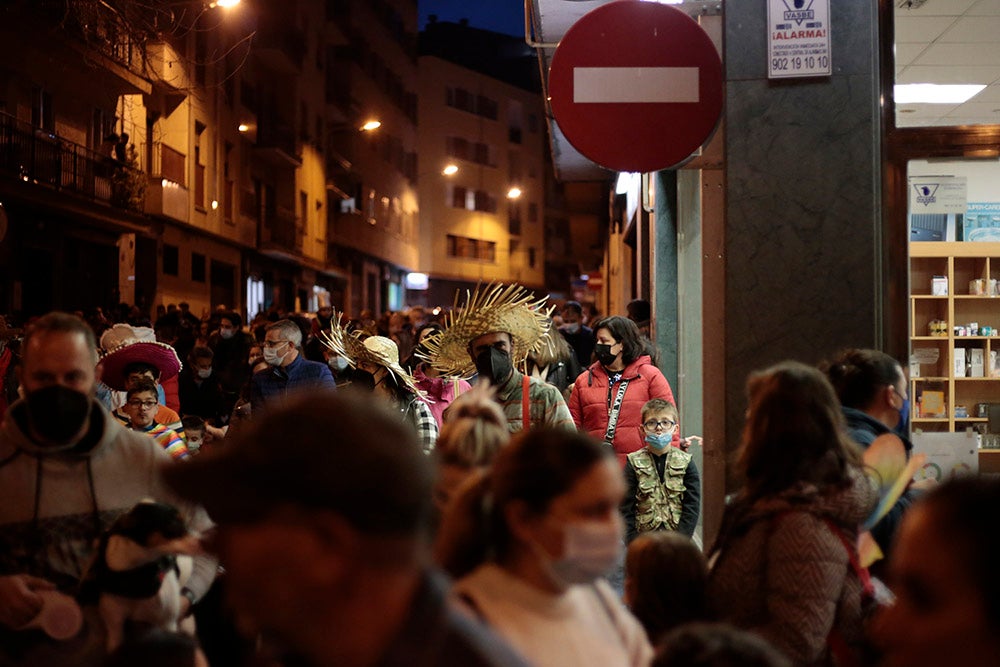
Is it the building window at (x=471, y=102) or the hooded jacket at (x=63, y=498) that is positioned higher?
the building window at (x=471, y=102)

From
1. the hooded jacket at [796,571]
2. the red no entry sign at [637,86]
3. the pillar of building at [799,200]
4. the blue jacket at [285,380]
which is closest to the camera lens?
the hooded jacket at [796,571]

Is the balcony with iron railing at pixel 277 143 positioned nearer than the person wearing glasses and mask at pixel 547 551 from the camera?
No

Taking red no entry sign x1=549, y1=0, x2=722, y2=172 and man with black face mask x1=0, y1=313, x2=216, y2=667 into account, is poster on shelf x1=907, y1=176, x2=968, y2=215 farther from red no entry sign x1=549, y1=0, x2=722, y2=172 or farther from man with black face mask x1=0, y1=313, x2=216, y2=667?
man with black face mask x1=0, y1=313, x2=216, y2=667

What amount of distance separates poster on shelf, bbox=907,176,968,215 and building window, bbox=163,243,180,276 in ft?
85.1

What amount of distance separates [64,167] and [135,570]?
25358 millimetres

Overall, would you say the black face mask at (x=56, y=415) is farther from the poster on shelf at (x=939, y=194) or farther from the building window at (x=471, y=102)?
the building window at (x=471, y=102)

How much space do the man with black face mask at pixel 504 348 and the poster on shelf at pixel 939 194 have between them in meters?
2.66

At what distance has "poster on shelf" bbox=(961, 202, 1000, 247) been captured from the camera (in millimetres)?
10547

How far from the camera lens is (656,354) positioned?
1026 centimetres

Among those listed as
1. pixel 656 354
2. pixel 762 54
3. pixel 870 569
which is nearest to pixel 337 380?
pixel 656 354

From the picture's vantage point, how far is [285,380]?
30.7 ft

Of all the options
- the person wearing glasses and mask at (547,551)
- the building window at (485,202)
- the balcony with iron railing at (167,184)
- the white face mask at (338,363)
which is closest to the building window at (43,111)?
the balcony with iron railing at (167,184)

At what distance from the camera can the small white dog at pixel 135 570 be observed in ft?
11.2

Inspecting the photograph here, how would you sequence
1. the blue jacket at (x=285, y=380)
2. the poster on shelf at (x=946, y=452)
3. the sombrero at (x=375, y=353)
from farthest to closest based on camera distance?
the blue jacket at (x=285, y=380), the sombrero at (x=375, y=353), the poster on shelf at (x=946, y=452)
